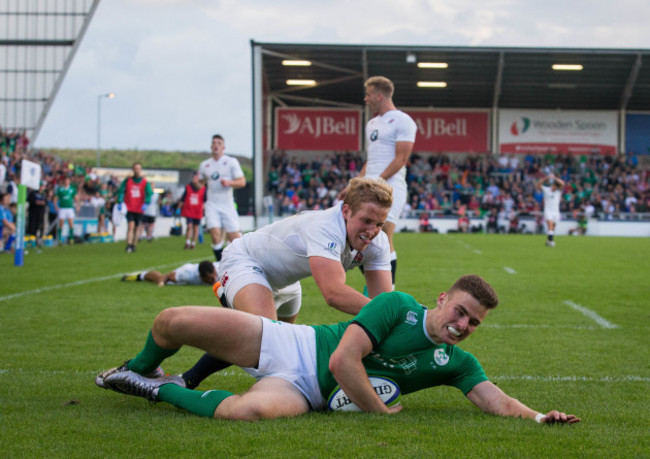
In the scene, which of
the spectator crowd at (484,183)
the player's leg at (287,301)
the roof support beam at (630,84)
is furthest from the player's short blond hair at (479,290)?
the roof support beam at (630,84)

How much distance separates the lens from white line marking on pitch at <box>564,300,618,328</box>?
25.6 feet

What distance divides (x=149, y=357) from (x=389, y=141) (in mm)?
5113

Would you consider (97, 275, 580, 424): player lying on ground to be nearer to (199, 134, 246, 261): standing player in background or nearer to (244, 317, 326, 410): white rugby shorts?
(244, 317, 326, 410): white rugby shorts

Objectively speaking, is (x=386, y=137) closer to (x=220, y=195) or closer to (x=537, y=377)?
(x=537, y=377)

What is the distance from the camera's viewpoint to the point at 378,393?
4129mm

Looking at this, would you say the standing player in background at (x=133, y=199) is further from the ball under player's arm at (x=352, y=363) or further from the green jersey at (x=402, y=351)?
the ball under player's arm at (x=352, y=363)

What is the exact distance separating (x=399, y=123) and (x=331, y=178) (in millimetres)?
35441

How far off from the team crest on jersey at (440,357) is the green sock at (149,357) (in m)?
1.37

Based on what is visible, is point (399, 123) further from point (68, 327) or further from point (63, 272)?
point (63, 272)

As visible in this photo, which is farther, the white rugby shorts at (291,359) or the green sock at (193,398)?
the white rugby shorts at (291,359)

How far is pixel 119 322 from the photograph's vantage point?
7.55 meters

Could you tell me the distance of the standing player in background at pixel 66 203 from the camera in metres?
22.7

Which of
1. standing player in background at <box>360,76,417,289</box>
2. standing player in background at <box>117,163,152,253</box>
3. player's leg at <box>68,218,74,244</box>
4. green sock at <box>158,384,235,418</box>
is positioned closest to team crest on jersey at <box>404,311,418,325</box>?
green sock at <box>158,384,235,418</box>

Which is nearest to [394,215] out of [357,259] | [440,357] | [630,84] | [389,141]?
[389,141]
